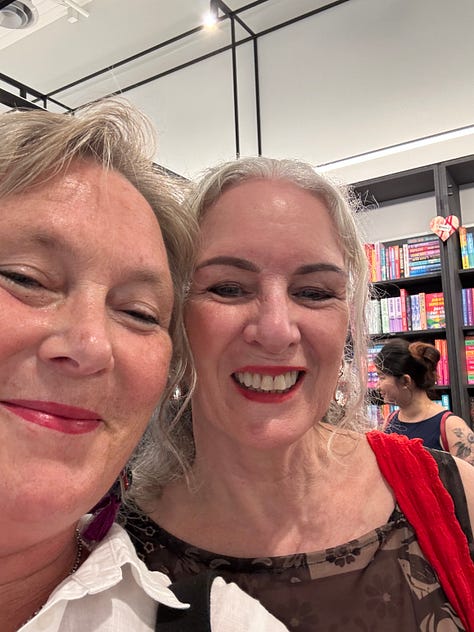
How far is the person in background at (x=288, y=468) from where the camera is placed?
3.62 feet

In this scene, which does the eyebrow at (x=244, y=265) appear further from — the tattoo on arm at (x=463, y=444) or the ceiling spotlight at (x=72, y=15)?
the ceiling spotlight at (x=72, y=15)

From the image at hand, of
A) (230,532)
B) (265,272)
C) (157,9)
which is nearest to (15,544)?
(230,532)

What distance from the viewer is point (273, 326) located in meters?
1.11

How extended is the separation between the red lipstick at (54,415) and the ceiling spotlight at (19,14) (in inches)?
167

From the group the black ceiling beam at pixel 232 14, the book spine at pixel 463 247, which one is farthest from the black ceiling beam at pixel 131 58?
the book spine at pixel 463 247

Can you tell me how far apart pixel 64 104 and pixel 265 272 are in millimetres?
5308

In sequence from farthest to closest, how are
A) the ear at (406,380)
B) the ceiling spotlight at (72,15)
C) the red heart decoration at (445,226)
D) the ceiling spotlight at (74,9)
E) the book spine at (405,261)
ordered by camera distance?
the ceiling spotlight at (72,15) → the ceiling spotlight at (74,9) → the book spine at (405,261) → the red heart decoration at (445,226) → the ear at (406,380)

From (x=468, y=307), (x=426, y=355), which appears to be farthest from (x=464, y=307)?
(x=426, y=355)

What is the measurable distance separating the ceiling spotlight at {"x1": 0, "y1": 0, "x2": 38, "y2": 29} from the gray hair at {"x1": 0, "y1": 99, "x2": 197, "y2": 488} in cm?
367

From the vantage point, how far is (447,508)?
118 cm

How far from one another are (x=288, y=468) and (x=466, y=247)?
3.21 meters

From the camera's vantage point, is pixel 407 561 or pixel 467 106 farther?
pixel 467 106

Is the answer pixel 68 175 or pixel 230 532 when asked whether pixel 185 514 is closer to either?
pixel 230 532

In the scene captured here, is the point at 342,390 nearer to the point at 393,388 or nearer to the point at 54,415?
the point at 54,415
